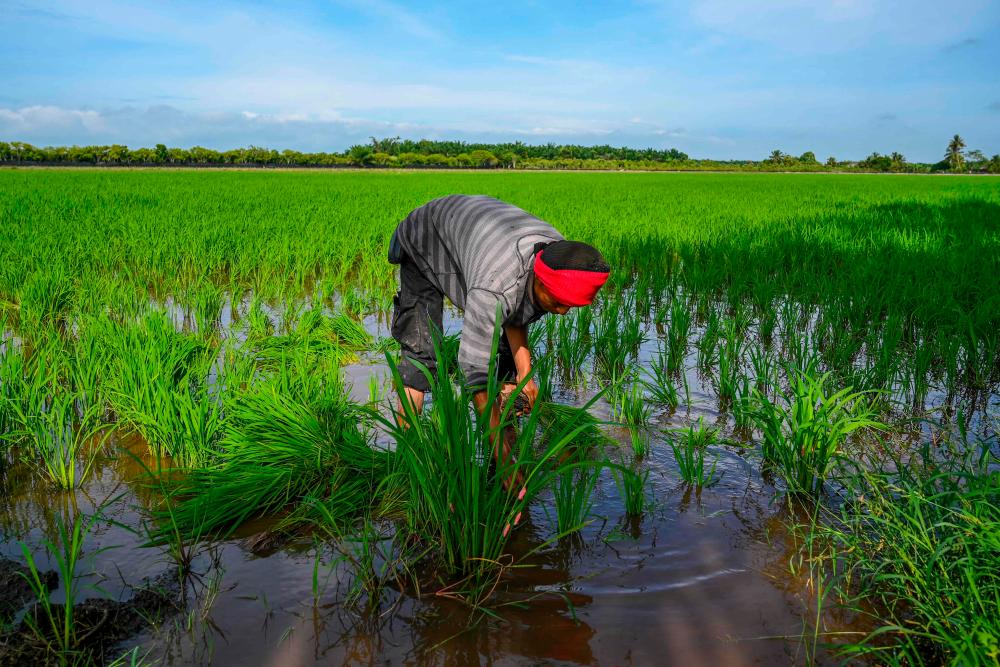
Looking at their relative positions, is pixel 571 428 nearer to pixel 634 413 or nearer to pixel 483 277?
pixel 634 413

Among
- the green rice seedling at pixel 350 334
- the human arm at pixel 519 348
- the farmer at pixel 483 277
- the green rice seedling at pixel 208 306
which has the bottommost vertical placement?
the green rice seedling at pixel 350 334

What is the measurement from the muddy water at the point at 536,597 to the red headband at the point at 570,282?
0.73 metres

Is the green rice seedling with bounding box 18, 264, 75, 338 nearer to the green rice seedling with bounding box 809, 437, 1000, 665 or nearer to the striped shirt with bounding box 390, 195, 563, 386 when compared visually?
the striped shirt with bounding box 390, 195, 563, 386

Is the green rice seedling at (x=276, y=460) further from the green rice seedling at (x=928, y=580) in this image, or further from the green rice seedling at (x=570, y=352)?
the green rice seedling at (x=928, y=580)

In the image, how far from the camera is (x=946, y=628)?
140 cm

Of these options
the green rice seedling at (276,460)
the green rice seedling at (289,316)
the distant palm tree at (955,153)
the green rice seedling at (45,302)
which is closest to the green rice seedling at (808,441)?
the green rice seedling at (276,460)

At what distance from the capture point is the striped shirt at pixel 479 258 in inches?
72.0

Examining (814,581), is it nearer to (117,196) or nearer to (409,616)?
(409,616)

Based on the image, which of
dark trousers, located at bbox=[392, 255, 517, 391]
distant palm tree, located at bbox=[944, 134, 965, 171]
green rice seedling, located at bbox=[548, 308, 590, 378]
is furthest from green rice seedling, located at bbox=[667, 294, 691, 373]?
distant palm tree, located at bbox=[944, 134, 965, 171]

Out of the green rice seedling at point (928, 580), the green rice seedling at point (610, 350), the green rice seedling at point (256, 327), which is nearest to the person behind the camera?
the green rice seedling at point (928, 580)

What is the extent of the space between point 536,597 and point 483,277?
2.87 ft

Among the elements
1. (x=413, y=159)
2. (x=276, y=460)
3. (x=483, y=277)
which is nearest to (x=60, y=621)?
(x=276, y=460)

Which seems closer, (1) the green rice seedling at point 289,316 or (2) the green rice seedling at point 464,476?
(2) the green rice seedling at point 464,476

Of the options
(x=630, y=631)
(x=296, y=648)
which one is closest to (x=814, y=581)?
(x=630, y=631)
